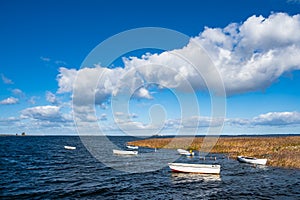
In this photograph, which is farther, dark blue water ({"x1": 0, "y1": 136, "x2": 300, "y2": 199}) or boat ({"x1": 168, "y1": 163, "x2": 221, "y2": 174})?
boat ({"x1": 168, "y1": 163, "x2": 221, "y2": 174})

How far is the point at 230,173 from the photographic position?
46156mm

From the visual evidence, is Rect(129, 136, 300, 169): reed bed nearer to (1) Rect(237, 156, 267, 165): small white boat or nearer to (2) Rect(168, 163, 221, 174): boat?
(1) Rect(237, 156, 267, 165): small white boat

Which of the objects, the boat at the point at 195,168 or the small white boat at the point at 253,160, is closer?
the boat at the point at 195,168

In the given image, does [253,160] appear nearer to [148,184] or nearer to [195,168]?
[195,168]

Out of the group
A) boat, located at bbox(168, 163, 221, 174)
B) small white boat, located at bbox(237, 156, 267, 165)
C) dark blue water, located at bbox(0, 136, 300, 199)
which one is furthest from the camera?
small white boat, located at bbox(237, 156, 267, 165)

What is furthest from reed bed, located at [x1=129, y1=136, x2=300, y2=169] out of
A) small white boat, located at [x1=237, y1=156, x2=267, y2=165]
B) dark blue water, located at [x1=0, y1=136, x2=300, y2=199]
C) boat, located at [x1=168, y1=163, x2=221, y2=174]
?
boat, located at [x1=168, y1=163, x2=221, y2=174]

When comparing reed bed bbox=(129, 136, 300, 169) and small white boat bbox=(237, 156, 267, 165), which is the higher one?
reed bed bbox=(129, 136, 300, 169)

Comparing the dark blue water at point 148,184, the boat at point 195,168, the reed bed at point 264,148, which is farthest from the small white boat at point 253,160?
the boat at point 195,168

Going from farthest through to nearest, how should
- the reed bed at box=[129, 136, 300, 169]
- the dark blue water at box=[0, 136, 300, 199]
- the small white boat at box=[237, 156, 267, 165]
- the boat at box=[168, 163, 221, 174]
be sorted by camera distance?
the small white boat at box=[237, 156, 267, 165] < the reed bed at box=[129, 136, 300, 169] < the boat at box=[168, 163, 221, 174] < the dark blue water at box=[0, 136, 300, 199]

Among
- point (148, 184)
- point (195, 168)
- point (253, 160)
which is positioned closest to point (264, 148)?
point (253, 160)

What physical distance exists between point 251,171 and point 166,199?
24.1 metres

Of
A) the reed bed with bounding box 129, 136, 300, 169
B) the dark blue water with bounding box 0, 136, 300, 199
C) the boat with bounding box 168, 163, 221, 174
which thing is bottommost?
the dark blue water with bounding box 0, 136, 300, 199

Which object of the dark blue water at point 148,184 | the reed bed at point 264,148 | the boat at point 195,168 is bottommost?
the dark blue water at point 148,184

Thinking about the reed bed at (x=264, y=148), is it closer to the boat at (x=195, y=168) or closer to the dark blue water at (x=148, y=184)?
the dark blue water at (x=148, y=184)
